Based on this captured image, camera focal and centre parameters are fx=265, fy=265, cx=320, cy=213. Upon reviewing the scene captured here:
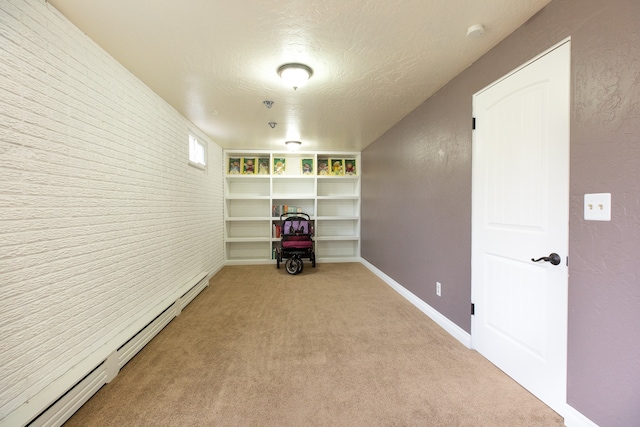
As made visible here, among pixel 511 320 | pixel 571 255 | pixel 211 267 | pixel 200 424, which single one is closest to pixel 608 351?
pixel 571 255

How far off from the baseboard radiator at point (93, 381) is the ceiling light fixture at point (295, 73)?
2454 millimetres

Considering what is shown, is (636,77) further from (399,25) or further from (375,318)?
(375,318)

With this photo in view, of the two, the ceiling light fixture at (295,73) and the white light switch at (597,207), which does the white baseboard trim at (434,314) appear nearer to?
the white light switch at (597,207)

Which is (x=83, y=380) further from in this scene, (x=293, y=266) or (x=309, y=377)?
(x=293, y=266)

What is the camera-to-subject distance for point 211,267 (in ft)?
15.4

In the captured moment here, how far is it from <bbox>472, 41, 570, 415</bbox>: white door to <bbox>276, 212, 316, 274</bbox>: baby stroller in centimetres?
319

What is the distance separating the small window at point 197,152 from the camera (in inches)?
151

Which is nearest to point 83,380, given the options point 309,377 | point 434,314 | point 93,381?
point 93,381

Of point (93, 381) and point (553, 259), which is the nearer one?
point (553, 259)

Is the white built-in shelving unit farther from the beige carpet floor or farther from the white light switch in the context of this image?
the white light switch

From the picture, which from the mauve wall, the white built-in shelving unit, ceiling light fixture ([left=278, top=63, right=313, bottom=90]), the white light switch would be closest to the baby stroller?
the white built-in shelving unit

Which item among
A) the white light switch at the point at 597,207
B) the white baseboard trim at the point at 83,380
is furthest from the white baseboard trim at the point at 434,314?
the white baseboard trim at the point at 83,380

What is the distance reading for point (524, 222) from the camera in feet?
5.68

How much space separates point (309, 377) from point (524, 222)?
5.87 feet
